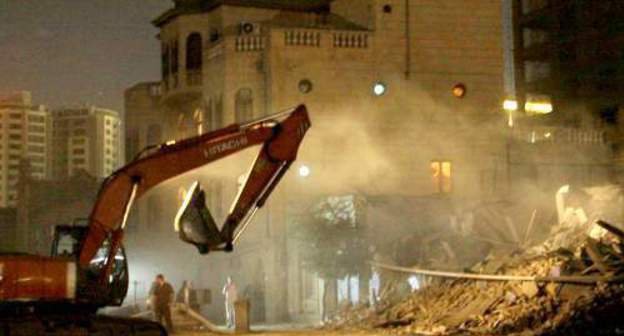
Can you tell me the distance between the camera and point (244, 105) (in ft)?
131

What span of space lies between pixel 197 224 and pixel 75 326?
4.42m

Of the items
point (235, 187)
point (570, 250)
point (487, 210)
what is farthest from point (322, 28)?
point (570, 250)

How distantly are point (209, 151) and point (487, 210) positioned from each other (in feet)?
58.2

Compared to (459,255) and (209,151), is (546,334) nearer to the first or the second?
(209,151)

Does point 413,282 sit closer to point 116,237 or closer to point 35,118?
point 116,237

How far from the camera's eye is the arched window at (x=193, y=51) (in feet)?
145

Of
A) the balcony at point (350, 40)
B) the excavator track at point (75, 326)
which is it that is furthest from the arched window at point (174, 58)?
the excavator track at point (75, 326)

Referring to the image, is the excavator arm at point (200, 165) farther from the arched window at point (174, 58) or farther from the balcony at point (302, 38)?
the arched window at point (174, 58)

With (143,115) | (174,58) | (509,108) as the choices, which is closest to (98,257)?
(174,58)

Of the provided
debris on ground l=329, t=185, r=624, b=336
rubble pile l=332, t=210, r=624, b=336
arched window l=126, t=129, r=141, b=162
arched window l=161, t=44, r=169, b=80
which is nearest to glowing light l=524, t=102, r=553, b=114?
arched window l=161, t=44, r=169, b=80

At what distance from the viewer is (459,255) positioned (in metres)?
32.8

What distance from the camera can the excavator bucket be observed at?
19062 mm

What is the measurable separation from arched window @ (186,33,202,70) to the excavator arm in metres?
Answer: 23.8

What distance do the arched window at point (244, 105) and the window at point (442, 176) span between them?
7.44m
